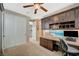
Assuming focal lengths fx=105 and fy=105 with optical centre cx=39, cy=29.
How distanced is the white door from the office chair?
681mm

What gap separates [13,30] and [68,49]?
1.02m

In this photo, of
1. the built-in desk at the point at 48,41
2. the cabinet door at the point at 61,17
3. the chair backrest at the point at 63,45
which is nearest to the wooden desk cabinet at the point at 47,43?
the built-in desk at the point at 48,41

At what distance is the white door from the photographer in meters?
1.81

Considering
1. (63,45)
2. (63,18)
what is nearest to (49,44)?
(63,45)

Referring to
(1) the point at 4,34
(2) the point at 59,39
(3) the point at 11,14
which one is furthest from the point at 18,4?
(2) the point at 59,39

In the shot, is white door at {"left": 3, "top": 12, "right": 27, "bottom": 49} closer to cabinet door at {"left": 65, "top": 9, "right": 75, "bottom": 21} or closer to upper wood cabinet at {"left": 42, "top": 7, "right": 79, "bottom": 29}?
upper wood cabinet at {"left": 42, "top": 7, "right": 79, "bottom": 29}

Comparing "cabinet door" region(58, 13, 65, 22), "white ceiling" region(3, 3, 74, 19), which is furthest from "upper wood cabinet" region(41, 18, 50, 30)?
"cabinet door" region(58, 13, 65, 22)

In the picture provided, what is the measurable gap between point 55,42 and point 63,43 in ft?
0.47

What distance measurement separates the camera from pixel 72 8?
1742 mm

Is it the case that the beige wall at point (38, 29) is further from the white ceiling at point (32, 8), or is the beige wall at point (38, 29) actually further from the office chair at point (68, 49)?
the office chair at point (68, 49)

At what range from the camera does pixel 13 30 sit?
185cm

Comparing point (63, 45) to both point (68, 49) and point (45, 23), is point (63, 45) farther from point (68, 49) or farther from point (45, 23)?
point (45, 23)

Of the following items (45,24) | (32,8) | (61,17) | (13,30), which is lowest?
(13,30)

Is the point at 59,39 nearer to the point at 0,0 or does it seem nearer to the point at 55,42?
the point at 55,42
